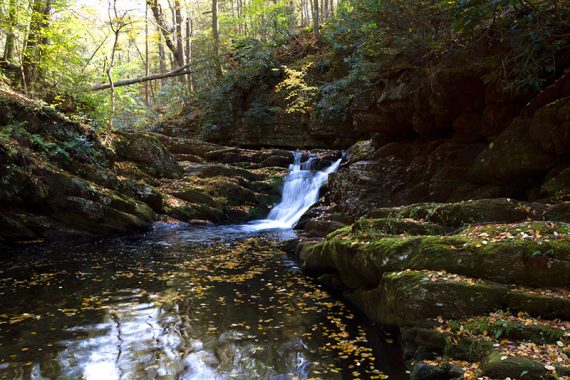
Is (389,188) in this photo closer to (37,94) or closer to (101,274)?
(101,274)

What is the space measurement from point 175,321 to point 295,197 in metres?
13.1

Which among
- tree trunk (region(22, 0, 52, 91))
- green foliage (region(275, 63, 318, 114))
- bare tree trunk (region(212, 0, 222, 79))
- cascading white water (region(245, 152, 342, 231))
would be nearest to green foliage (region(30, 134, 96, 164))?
tree trunk (region(22, 0, 52, 91))

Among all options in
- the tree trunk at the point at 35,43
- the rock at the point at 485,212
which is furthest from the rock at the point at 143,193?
the rock at the point at 485,212

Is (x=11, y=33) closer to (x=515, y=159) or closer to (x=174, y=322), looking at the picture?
(x=174, y=322)

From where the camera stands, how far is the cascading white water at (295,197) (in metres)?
18.1

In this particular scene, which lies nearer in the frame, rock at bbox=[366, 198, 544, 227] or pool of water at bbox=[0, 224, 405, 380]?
pool of water at bbox=[0, 224, 405, 380]

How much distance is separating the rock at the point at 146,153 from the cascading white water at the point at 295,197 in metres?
5.26

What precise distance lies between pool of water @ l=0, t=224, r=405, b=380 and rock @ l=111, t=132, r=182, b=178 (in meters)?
8.30

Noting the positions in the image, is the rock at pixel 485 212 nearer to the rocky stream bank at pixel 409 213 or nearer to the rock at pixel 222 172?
the rocky stream bank at pixel 409 213

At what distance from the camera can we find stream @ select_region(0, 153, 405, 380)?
541 cm

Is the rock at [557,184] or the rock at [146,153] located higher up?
the rock at [146,153]

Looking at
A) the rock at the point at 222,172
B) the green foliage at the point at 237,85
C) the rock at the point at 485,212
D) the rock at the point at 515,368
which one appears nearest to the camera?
the rock at the point at 515,368

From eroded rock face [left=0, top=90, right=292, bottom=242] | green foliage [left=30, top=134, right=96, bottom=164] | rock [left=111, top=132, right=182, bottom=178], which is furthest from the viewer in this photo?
rock [left=111, top=132, right=182, bottom=178]

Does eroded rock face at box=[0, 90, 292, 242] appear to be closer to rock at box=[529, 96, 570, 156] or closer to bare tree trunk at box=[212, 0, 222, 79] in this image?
bare tree trunk at box=[212, 0, 222, 79]
